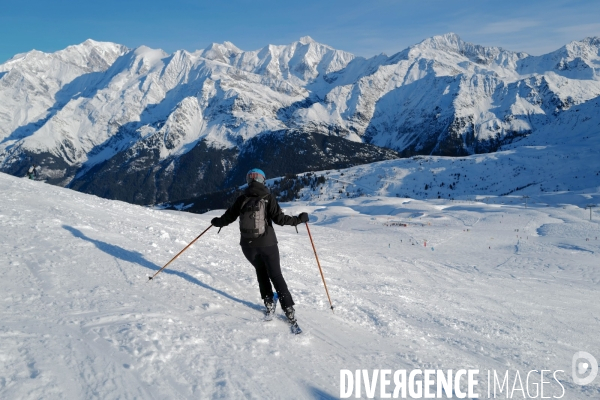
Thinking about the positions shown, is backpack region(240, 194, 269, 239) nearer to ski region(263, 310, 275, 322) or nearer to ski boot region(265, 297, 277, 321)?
ski boot region(265, 297, 277, 321)

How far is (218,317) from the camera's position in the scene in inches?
305

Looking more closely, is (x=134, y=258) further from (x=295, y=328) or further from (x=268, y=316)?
(x=295, y=328)

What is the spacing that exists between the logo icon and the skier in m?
5.34

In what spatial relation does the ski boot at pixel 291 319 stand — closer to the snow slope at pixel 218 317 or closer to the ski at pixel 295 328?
the ski at pixel 295 328

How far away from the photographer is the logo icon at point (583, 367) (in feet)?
23.7

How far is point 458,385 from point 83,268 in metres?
8.49

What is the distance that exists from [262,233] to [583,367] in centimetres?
699

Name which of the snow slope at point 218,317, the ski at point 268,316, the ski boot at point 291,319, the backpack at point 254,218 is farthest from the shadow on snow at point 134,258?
the backpack at point 254,218

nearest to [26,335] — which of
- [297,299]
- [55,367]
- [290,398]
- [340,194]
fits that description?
[55,367]

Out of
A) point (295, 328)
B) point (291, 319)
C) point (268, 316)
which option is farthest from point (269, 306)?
point (295, 328)

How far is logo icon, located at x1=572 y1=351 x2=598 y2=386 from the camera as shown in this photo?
7.24 meters

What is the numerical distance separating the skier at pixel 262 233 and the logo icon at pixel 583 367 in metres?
5.34

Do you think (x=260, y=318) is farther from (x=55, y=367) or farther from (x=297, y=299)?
(x=55, y=367)

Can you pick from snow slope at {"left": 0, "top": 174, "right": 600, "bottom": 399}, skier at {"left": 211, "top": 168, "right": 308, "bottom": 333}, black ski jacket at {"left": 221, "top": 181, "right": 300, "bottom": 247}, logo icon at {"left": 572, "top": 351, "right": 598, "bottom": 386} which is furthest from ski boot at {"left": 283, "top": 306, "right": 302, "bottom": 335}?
logo icon at {"left": 572, "top": 351, "right": 598, "bottom": 386}
